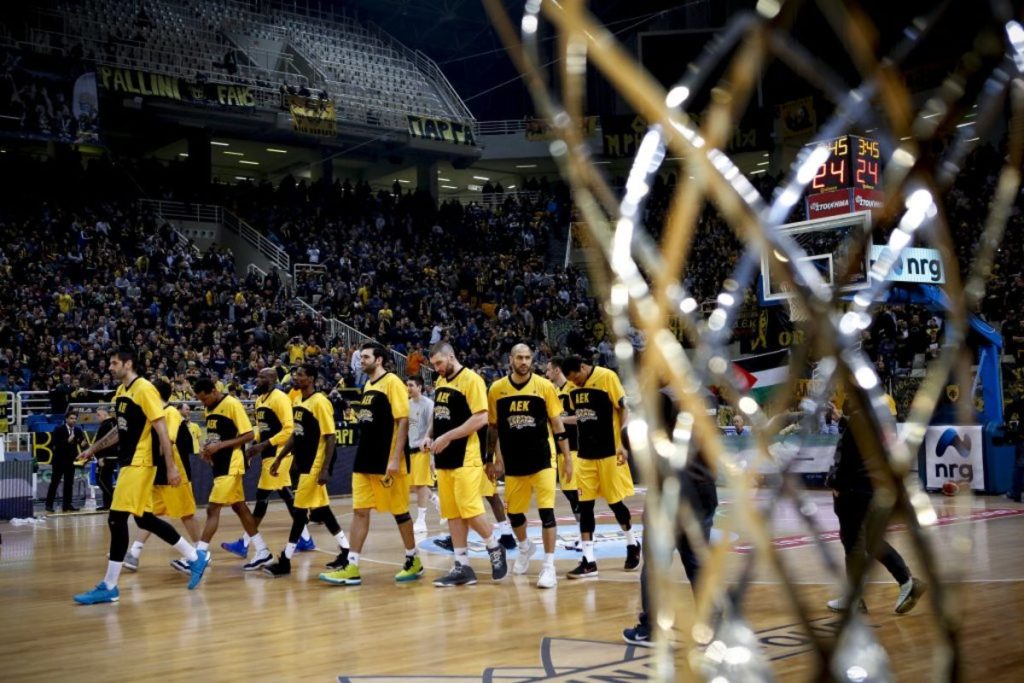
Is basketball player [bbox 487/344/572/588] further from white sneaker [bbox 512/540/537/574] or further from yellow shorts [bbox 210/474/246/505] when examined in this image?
yellow shorts [bbox 210/474/246/505]

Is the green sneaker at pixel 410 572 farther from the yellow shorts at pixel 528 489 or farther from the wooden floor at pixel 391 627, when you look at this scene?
the yellow shorts at pixel 528 489

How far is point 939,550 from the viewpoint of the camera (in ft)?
2.72

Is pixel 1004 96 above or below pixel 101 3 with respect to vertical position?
below

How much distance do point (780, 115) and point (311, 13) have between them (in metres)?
17.9

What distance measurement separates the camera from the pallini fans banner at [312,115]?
3212cm

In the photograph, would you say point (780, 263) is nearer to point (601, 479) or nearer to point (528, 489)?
point (528, 489)

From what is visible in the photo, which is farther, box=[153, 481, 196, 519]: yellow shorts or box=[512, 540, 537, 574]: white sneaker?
box=[153, 481, 196, 519]: yellow shorts

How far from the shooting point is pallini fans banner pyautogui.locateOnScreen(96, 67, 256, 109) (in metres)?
29.0

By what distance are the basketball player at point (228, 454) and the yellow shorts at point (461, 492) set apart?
2.27m

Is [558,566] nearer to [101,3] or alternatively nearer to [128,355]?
[128,355]

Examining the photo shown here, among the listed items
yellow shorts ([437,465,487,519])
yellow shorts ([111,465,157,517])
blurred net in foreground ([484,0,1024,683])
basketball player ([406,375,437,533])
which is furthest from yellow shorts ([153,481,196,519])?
blurred net in foreground ([484,0,1024,683])

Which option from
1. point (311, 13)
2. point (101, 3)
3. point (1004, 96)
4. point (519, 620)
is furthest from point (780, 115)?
point (1004, 96)

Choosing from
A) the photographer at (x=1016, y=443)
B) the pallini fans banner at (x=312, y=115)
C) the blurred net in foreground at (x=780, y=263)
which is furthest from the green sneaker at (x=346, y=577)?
the pallini fans banner at (x=312, y=115)

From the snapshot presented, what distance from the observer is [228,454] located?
10133 mm
